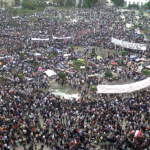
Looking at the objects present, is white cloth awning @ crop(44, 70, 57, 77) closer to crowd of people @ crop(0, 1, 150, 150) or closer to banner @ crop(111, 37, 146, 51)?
crowd of people @ crop(0, 1, 150, 150)

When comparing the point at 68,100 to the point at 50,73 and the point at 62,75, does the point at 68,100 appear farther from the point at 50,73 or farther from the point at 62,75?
the point at 50,73

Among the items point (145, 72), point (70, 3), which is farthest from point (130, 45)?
point (70, 3)

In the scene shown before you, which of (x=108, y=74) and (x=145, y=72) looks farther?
(x=145, y=72)

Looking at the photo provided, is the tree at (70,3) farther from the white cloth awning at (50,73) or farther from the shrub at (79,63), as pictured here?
the white cloth awning at (50,73)

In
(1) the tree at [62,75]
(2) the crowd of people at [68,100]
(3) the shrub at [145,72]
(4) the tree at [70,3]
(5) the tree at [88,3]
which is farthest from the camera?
(5) the tree at [88,3]

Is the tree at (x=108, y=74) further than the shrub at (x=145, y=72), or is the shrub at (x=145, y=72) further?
the shrub at (x=145, y=72)

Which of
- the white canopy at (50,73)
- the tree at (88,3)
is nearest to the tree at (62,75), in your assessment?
the white canopy at (50,73)

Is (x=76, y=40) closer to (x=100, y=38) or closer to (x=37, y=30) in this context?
(x=100, y=38)

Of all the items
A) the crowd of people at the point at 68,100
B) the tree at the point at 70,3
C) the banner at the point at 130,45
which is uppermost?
the tree at the point at 70,3

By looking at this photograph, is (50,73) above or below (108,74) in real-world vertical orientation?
below

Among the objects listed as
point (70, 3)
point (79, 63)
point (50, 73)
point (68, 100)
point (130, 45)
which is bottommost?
point (68, 100)
